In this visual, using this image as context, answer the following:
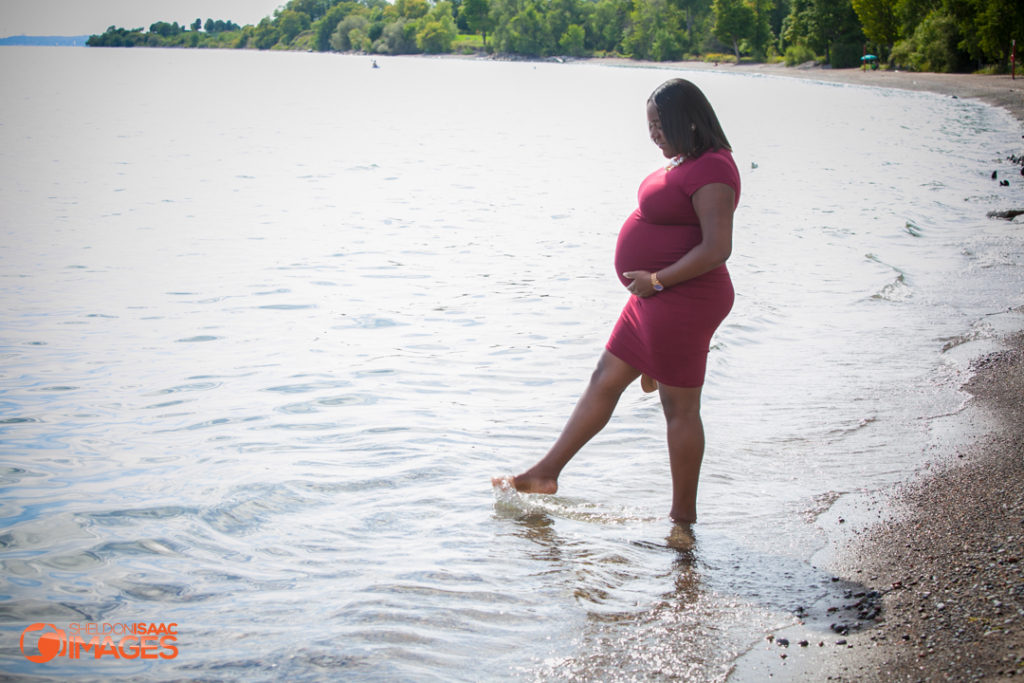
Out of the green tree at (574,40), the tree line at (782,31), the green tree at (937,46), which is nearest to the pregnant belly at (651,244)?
the tree line at (782,31)

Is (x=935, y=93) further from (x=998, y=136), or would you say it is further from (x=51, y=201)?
(x=51, y=201)

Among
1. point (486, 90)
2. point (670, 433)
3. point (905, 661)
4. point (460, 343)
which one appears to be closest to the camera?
point (905, 661)

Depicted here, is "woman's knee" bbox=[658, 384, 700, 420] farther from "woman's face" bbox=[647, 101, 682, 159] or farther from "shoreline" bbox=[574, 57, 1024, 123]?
"shoreline" bbox=[574, 57, 1024, 123]

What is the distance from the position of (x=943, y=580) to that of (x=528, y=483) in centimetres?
177

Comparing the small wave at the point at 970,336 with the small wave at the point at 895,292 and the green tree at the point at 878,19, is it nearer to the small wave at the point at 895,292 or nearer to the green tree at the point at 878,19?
the small wave at the point at 895,292

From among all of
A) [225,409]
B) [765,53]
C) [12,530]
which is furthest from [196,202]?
[765,53]

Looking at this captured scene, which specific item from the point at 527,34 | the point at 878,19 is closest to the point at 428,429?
the point at 878,19

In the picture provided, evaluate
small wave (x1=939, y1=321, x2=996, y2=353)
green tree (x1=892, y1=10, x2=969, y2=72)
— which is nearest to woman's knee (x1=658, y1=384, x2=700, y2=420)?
small wave (x1=939, y1=321, x2=996, y2=353)

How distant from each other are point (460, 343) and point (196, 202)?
11.1m

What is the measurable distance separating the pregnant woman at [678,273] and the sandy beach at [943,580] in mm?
866

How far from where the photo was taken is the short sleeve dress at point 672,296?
11.5 ft

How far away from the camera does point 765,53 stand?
120 m

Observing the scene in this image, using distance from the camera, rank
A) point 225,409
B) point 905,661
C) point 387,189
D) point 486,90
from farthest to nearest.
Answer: point 486,90, point 387,189, point 225,409, point 905,661

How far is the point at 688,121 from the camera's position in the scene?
133 inches
